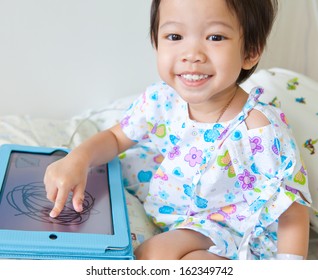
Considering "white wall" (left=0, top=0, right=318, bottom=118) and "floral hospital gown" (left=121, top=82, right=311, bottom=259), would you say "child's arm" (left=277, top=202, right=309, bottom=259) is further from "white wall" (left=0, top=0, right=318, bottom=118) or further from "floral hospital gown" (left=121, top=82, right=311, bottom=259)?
"white wall" (left=0, top=0, right=318, bottom=118)

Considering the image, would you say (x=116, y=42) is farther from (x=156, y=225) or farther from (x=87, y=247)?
(x=87, y=247)

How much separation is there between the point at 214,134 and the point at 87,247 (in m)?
0.33

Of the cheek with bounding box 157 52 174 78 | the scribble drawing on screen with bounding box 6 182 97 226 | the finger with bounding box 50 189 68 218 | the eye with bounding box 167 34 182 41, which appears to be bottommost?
the scribble drawing on screen with bounding box 6 182 97 226

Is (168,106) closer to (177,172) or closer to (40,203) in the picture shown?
(177,172)

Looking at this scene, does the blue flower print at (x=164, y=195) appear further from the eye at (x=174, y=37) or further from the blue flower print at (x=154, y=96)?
the eye at (x=174, y=37)

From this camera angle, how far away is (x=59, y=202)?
0.94 metres

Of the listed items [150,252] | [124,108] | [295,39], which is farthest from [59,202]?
[295,39]

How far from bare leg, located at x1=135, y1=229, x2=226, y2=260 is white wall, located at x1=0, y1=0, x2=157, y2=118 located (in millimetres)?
614

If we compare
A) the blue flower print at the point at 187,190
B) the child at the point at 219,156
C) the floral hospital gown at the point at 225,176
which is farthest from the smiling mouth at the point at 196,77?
the blue flower print at the point at 187,190

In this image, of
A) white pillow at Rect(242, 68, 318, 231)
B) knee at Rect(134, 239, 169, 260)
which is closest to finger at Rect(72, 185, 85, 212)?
knee at Rect(134, 239, 169, 260)

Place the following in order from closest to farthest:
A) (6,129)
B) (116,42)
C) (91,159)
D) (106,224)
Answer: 1. (106,224)
2. (91,159)
3. (6,129)
4. (116,42)

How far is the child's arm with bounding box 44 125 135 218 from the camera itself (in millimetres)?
955

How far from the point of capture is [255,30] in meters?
0.96
